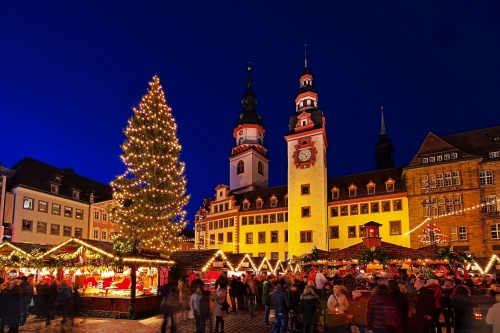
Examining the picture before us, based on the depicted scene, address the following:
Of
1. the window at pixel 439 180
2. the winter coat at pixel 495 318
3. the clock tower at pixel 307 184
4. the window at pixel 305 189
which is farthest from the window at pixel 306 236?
the winter coat at pixel 495 318

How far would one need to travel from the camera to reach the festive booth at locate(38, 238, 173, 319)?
60.7ft

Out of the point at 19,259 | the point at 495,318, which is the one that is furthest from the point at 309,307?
the point at 19,259

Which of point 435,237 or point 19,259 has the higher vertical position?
point 435,237

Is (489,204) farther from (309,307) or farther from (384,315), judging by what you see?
(384,315)

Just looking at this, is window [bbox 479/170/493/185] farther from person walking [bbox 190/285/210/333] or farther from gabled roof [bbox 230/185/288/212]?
person walking [bbox 190/285/210/333]

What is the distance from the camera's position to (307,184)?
49812 mm

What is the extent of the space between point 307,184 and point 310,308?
3869 centimetres

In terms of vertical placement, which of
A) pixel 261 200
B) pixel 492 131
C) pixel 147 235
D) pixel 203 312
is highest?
pixel 492 131

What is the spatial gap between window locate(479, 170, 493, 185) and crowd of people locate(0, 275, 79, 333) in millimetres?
38439

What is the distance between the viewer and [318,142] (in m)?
50.1

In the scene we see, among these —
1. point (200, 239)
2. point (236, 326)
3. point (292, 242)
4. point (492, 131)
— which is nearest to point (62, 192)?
point (200, 239)

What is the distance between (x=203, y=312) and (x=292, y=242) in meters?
37.1

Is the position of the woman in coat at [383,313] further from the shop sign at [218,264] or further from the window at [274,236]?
the window at [274,236]

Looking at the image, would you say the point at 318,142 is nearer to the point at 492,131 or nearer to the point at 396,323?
the point at 492,131
